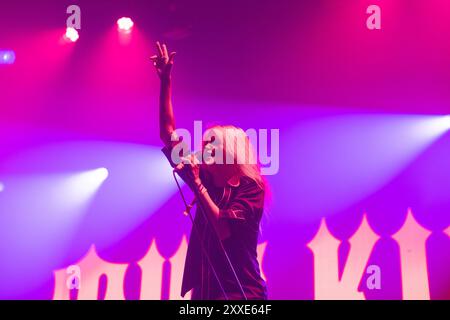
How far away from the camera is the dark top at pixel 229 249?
2703 millimetres

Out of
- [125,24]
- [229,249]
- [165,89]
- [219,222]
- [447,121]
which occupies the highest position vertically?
[125,24]

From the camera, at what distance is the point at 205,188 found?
2.73 m

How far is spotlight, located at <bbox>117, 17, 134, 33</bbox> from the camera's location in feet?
12.9

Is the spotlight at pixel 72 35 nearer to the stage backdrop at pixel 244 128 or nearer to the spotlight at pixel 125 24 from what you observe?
the stage backdrop at pixel 244 128

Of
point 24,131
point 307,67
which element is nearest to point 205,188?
point 307,67

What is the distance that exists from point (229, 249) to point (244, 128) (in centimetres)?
102

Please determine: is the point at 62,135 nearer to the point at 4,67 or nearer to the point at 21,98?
the point at 21,98

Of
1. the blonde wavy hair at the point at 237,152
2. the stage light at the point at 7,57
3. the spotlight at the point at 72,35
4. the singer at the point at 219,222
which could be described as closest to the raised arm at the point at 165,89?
the singer at the point at 219,222

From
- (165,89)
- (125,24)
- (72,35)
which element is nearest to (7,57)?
(72,35)

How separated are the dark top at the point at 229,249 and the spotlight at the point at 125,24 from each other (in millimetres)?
1618

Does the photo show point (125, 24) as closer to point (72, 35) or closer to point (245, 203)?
point (72, 35)

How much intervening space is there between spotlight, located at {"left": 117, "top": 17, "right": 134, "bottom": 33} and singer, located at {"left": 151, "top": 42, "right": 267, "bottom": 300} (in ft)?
4.26

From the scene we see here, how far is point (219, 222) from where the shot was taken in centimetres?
271
